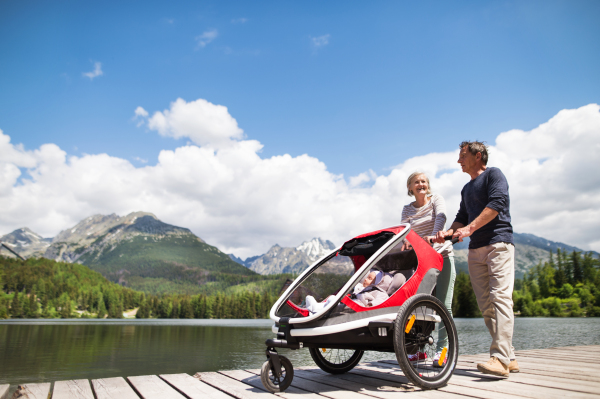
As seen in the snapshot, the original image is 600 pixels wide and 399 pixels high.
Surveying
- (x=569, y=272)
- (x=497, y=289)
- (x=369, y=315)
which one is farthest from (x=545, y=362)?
(x=569, y=272)

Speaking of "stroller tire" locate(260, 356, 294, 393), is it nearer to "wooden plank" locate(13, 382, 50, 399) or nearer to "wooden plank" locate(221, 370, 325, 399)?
"wooden plank" locate(221, 370, 325, 399)

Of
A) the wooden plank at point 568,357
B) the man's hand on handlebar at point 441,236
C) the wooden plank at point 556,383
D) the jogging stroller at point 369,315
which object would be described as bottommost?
the wooden plank at point 568,357

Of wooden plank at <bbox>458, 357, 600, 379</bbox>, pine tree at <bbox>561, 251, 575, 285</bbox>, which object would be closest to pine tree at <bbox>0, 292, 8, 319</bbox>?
wooden plank at <bbox>458, 357, 600, 379</bbox>

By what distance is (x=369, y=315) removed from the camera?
3.37 meters

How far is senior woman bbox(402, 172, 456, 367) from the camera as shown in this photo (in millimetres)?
4797

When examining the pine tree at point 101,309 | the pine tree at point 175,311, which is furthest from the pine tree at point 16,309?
the pine tree at point 175,311

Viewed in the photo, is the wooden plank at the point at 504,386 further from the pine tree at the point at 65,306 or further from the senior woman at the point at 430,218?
the pine tree at the point at 65,306

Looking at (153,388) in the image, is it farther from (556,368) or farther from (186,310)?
(186,310)

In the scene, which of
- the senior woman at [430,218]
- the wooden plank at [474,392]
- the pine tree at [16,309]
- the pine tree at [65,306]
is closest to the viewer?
the wooden plank at [474,392]

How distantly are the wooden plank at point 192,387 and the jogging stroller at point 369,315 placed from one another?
490 mm

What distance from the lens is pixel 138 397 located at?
3.37m

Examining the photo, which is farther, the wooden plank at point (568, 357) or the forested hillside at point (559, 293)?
the forested hillside at point (559, 293)

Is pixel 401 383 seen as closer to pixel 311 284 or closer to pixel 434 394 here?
pixel 434 394

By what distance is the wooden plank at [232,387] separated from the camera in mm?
3311
